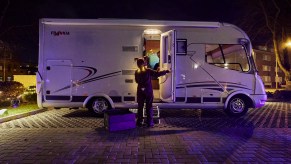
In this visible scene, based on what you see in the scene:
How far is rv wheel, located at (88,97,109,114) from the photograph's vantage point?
10.7 meters

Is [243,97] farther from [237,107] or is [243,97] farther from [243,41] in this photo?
[243,41]

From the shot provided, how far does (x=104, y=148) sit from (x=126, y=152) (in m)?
0.55

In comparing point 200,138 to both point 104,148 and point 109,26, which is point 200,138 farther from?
point 109,26

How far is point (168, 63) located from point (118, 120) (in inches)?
109

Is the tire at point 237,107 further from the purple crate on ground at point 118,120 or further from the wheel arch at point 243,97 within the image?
the purple crate on ground at point 118,120

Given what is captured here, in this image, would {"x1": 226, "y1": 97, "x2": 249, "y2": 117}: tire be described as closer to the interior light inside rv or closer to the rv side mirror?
the rv side mirror

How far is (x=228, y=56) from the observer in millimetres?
10773

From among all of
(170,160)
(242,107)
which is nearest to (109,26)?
(242,107)

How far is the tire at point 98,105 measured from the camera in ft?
35.2

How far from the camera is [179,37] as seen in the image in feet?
34.7

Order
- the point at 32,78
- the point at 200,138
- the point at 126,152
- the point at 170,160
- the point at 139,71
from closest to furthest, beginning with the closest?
the point at 170,160
the point at 126,152
the point at 200,138
the point at 139,71
the point at 32,78

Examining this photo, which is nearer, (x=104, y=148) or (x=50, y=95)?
(x=104, y=148)

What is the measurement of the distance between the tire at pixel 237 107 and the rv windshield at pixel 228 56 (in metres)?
1.05

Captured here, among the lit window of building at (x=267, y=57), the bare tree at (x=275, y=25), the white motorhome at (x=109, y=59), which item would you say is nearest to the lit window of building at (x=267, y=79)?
the lit window of building at (x=267, y=57)
